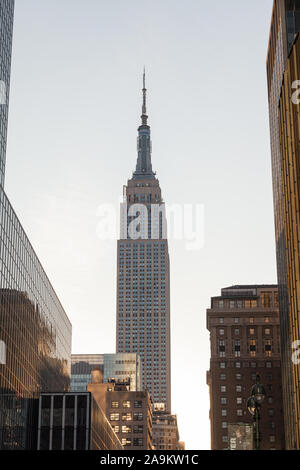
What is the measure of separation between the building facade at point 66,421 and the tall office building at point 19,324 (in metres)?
2.19

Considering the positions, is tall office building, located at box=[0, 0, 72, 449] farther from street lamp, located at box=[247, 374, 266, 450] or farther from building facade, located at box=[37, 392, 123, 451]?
street lamp, located at box=[247, 374, 266, 450]

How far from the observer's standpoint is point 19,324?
369ft

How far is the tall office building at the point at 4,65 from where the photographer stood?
126500mm

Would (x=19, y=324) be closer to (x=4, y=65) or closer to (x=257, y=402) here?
(x=4, y=65)

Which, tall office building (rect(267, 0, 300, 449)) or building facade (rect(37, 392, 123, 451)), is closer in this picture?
building facade (rect(37, 392, 123, 451))

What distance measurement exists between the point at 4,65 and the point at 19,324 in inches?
1852

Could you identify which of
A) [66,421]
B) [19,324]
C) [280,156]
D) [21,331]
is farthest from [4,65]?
[66,421]

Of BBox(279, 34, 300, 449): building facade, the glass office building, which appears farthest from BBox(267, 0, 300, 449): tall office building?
the glass office building

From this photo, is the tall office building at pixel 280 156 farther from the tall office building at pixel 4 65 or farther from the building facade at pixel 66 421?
the tall office building at pixel 4 65

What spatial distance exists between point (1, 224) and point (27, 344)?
25.5 meters

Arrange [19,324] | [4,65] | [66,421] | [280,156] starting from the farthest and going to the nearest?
[4,65]
[66,421]
[19,324]
[280,156]

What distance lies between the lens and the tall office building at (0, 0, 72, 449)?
102500mm
